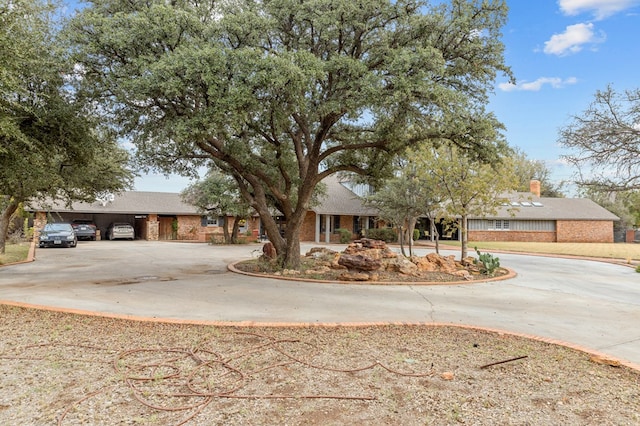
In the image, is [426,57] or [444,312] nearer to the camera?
[444,312]

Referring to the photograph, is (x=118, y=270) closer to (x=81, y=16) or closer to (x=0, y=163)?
(x=0, y=163)

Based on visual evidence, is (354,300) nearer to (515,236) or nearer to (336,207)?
(336,207)

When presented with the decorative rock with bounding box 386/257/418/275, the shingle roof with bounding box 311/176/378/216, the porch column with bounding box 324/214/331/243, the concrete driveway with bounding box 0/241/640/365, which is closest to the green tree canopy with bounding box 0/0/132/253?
the concrete driveway with bounding box 0/241/640/365

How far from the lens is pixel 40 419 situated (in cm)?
302

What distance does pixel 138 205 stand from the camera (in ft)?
106

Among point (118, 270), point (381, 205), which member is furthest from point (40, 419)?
point (381, 205)

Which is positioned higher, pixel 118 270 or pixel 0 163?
pixel 0 163

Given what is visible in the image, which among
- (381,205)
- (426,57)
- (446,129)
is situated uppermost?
(426,57)

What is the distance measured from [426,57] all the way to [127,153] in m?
14.1

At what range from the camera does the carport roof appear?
1205 inches

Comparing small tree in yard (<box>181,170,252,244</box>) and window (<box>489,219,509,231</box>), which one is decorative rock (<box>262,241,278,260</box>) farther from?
window (<box>489,219,509,231</box>)

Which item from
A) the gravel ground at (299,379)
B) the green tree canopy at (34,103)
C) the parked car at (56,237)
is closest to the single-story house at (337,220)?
the parked car at (56,237)

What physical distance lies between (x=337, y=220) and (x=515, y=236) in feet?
51.2

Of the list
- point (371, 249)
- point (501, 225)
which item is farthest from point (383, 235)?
point (371, 249)
